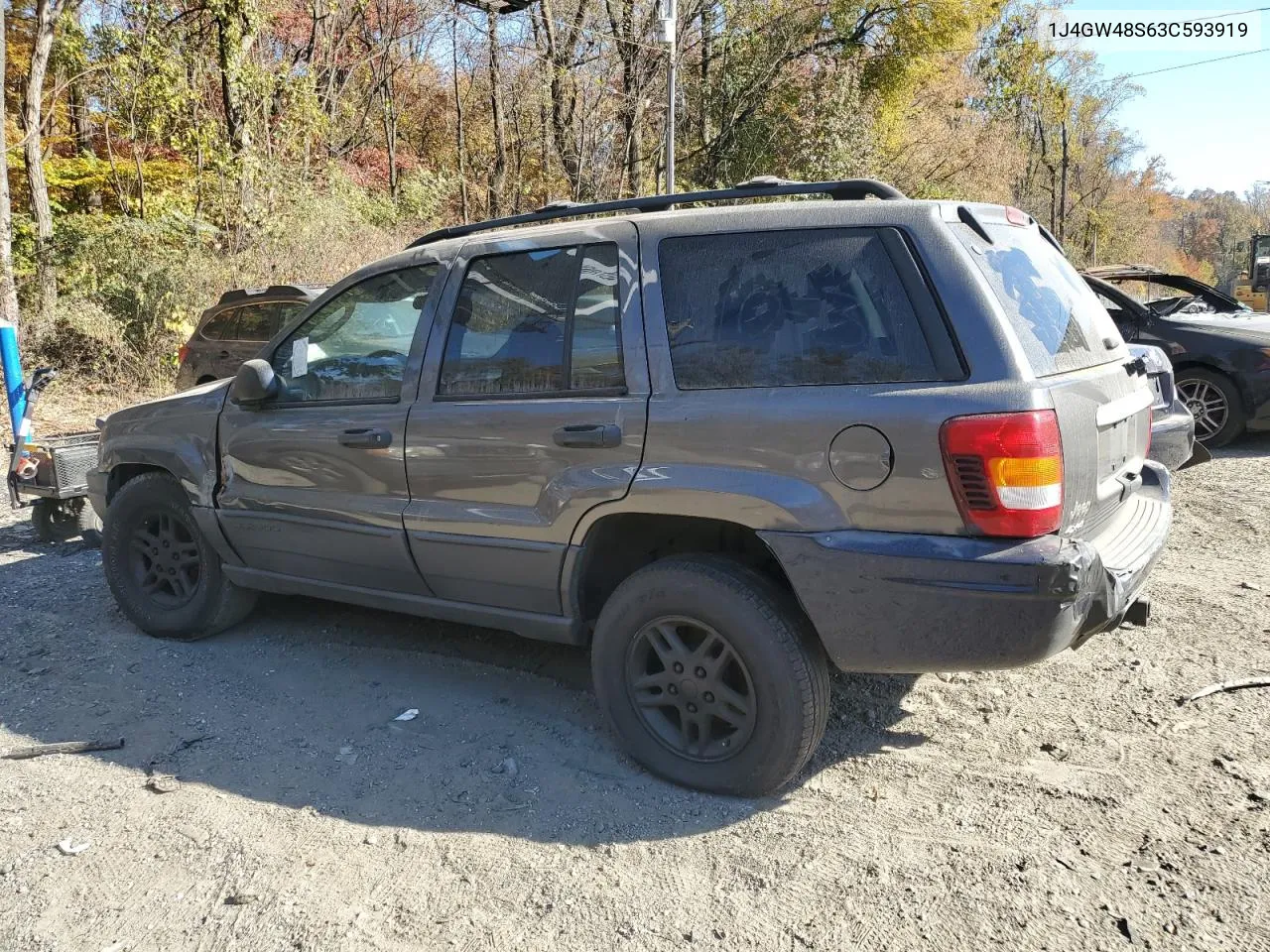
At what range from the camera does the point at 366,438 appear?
379 cm

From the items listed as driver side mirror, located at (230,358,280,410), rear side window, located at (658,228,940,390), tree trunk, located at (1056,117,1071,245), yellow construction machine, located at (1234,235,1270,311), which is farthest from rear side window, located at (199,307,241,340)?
tree trunk, located at (1056,117,1071,245)

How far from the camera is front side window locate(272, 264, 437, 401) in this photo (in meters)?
3.84

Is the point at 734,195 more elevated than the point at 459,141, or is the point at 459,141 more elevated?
the point at 459,141

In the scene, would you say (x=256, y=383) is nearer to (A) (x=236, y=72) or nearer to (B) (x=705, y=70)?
(A) (x=236, y=72)

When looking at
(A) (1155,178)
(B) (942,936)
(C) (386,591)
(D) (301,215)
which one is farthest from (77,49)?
(A) (1155,178)

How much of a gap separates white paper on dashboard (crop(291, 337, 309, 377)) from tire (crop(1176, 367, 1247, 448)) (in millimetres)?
7298

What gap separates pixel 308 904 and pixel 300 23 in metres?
22.8

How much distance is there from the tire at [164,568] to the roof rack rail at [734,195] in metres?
1.79

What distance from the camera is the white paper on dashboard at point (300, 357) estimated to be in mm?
4164

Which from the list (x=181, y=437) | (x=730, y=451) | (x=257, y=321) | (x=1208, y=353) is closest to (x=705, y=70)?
(x=257, y=321)

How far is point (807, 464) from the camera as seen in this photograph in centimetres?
285

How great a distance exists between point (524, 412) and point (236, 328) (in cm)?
780

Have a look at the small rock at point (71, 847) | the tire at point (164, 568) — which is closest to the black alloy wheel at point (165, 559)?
the tire at point (164, 568)

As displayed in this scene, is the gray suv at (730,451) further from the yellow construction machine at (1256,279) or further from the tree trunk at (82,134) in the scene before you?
the yellow construction machine at (1256,279)
